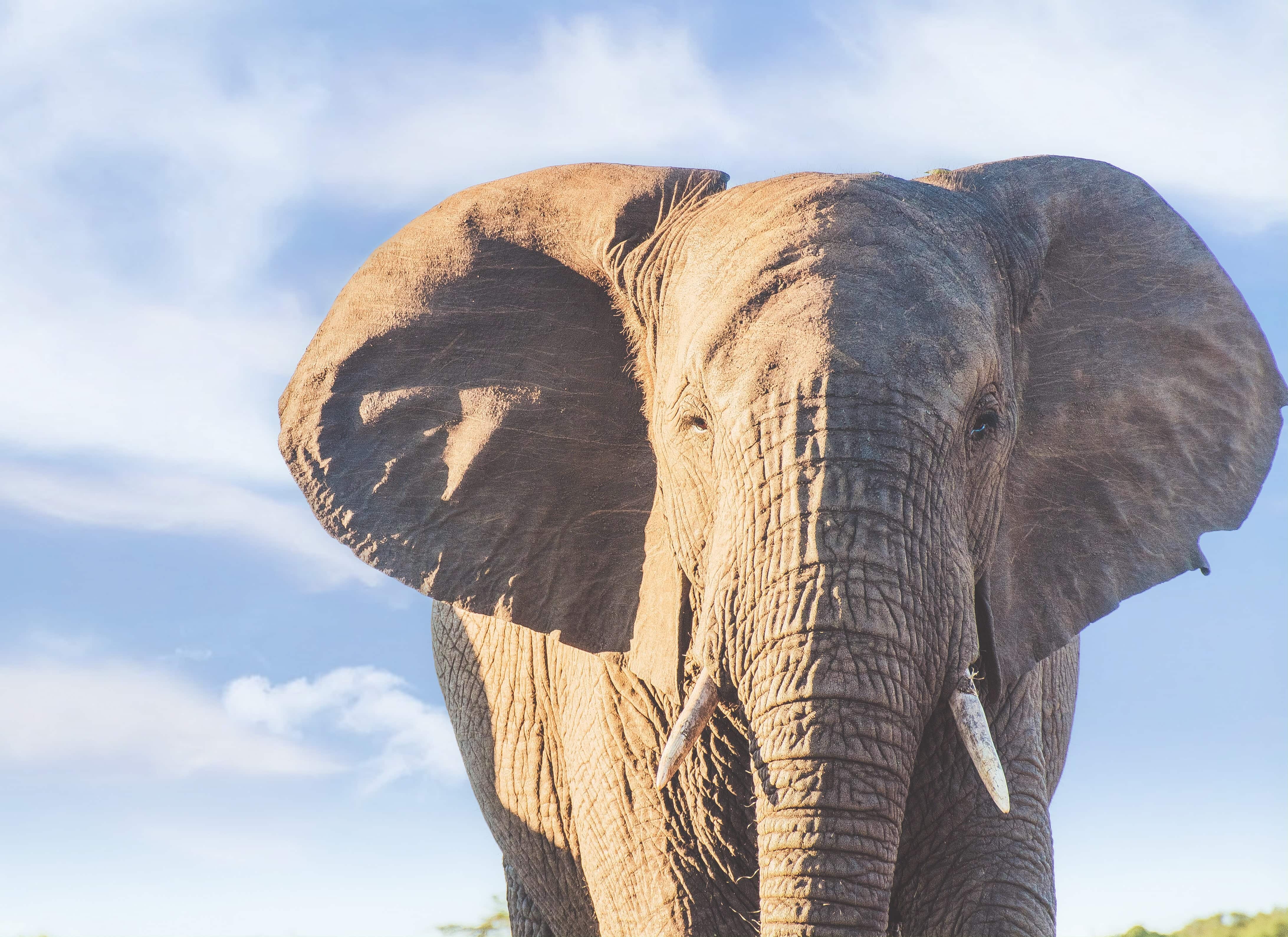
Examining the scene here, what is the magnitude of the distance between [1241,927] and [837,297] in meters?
2.04

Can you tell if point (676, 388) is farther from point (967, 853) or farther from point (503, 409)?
point (967, 853)

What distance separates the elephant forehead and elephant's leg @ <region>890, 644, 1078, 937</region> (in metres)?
1.33

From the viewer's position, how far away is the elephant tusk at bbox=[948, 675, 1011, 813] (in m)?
4.24

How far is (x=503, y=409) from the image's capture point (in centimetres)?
550

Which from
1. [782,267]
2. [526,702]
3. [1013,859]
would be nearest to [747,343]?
[782,267]

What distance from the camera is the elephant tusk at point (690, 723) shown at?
4469 millimetres

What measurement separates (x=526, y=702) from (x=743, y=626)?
2750mm

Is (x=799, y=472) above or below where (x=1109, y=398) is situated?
below

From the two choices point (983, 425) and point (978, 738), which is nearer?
point (978, 738)

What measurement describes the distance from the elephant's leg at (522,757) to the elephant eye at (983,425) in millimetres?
2374

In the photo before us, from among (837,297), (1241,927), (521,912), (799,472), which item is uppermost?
(837,297)

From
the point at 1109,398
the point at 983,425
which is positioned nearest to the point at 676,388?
the point at 983,425

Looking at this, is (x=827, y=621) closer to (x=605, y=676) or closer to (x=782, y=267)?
(x=782, y=267)

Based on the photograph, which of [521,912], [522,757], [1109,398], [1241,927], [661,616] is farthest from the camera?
[521,912]
